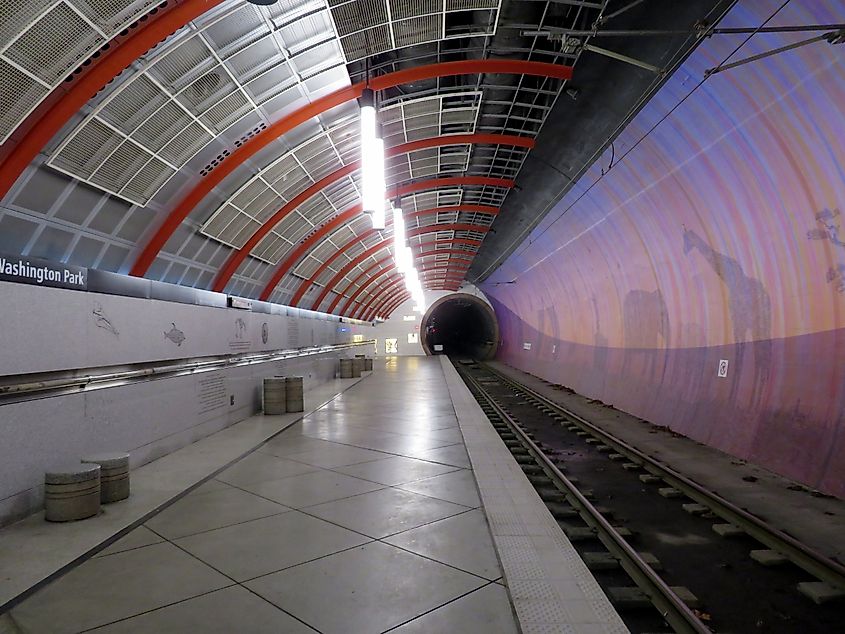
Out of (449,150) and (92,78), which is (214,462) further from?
(449,150)

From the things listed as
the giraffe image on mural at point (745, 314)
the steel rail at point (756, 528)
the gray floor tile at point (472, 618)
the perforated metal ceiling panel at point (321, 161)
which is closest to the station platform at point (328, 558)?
the gray floor tile at point (472, 618)

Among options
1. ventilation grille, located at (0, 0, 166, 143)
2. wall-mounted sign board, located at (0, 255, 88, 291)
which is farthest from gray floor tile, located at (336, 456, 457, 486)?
ventilation grille, located at (0, 0, 166, 143)

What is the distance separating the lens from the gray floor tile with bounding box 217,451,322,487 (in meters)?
6.50

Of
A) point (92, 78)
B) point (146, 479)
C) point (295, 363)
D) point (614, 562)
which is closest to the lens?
point (614, 562)

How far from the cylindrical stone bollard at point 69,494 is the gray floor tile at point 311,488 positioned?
1.66 m

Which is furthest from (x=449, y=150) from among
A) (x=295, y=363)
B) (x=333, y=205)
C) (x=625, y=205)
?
(x=295, y=363)

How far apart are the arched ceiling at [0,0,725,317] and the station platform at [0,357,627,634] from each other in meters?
3.89

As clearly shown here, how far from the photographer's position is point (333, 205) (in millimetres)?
13922

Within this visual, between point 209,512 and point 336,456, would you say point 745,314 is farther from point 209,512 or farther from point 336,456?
point 209,512

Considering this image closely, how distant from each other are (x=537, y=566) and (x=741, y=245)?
6.64 m

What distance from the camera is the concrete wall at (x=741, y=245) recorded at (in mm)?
6047

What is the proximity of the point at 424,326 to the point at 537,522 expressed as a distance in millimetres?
36328

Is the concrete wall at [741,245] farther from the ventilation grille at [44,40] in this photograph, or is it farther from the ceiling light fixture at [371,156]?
the ventilation grille at [44,40]

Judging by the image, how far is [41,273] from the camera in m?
5.70
